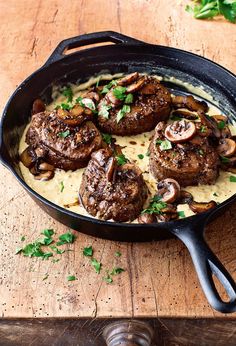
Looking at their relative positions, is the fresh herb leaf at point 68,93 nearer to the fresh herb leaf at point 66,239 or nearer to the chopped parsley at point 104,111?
the chopped parsley at point 104,111

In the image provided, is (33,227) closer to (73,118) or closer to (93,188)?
(93,188)

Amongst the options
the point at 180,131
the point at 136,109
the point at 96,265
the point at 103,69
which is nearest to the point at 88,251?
the point at 96,265

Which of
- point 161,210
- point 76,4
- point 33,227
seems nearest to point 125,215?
point 161,210

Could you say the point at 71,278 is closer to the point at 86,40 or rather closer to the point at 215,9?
the point at 86,40

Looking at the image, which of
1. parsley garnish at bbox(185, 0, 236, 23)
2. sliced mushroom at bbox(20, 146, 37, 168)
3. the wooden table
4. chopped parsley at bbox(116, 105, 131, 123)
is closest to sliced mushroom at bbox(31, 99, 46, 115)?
sliced mushroom at bbox(20, 146, 37, 168)

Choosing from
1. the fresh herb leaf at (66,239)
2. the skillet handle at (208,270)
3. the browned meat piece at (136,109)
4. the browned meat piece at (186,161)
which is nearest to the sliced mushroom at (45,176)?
the fresh herb leaf at (66,239)
